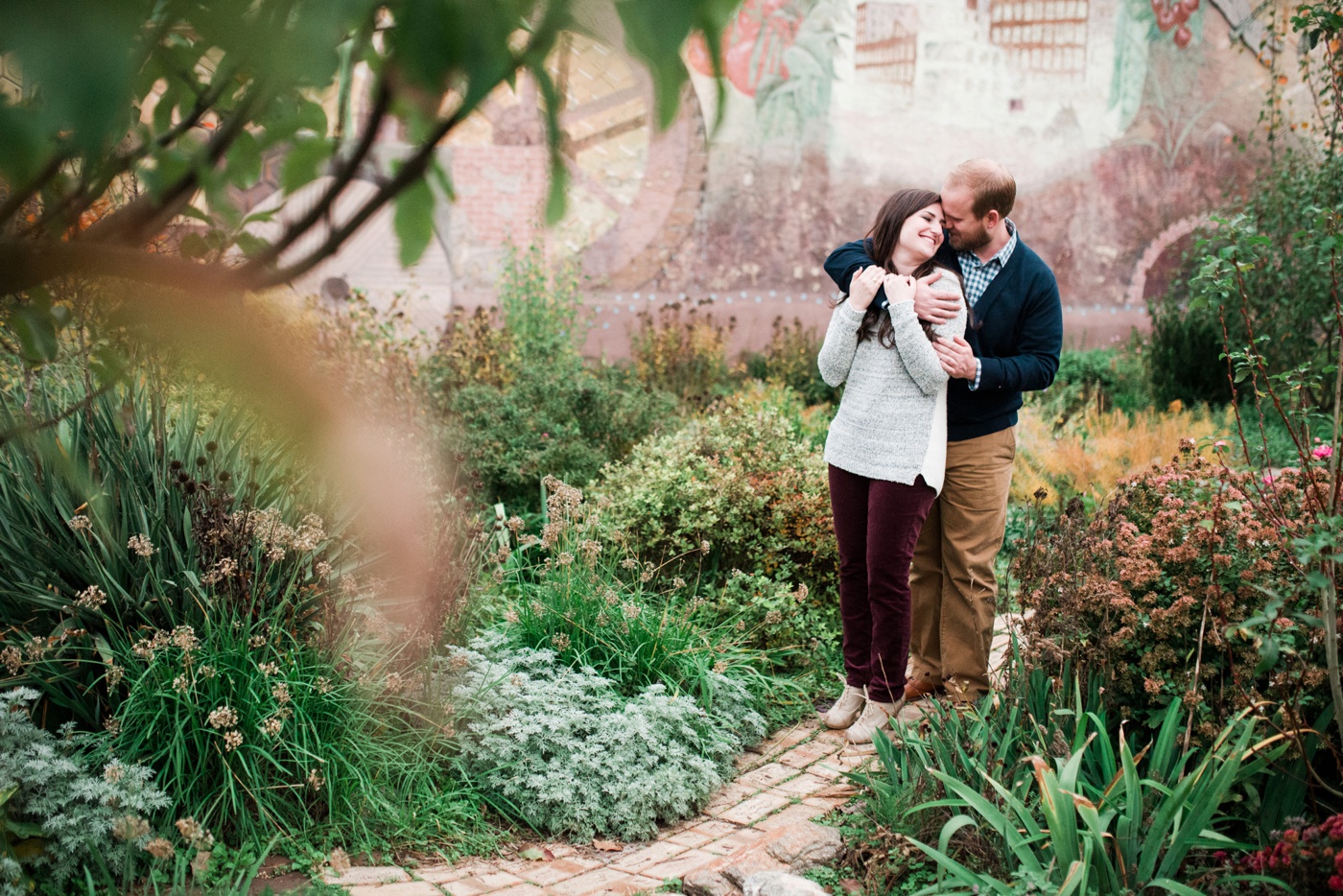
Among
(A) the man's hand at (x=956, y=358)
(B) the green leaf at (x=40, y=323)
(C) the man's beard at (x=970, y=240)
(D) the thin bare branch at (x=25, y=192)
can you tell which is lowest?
(A) the man's hand at (x=956, y=358)

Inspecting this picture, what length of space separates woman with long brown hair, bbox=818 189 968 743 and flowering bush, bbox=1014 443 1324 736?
48cm

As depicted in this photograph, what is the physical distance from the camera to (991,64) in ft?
40.1

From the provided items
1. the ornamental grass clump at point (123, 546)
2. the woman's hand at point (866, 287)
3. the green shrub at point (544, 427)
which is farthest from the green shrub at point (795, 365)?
the ornamental grass clump at point (123, 546)

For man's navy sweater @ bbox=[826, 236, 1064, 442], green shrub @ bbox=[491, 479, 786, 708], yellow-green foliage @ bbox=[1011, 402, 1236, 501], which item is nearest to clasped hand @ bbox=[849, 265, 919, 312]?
man's navy sweater @ bbox=[826, 236, 1064, 442]

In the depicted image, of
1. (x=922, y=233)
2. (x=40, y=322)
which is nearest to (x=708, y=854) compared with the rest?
(x=922, y=233)

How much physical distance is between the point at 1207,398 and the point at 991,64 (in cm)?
495

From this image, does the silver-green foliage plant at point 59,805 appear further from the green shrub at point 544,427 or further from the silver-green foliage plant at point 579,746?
the green shrub at point 544,427

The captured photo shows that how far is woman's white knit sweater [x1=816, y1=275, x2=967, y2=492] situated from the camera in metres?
3.42

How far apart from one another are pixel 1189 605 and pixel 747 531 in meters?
2.33

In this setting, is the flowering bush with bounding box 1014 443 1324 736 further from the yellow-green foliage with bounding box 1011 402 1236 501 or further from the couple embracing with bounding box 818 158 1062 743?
the yellow-green foliage with bounding box 1011 402 1236 501

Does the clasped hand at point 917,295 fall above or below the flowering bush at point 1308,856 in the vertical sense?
above

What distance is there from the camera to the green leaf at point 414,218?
711mm

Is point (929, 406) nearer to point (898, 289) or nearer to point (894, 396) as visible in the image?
point (894, 396)

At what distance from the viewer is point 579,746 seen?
10.7 feet
